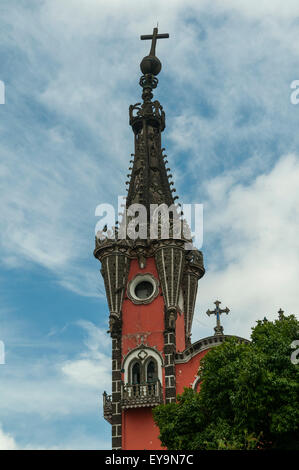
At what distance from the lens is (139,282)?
159 ft

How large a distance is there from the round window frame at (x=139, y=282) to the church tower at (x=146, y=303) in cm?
7

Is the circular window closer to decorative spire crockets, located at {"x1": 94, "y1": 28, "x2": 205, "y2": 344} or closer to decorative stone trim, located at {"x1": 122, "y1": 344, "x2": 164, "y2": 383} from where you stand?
decorative spire crockets, located at {"x1": 94, "y1": 28, "x2": 205, "y2": 344}

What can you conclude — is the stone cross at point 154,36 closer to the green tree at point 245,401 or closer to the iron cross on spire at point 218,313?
the iron cross on spire at point 218,313

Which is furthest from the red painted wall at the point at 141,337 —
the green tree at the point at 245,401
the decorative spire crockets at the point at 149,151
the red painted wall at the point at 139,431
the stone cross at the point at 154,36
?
the stone cross at the point at 154,36

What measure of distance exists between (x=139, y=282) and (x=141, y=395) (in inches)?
332

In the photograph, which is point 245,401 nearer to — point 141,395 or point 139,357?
point 141,395

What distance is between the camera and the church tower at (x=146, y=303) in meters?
43.8

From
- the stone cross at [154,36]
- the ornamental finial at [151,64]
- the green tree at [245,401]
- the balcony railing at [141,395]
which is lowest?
the green tree at [245,401]

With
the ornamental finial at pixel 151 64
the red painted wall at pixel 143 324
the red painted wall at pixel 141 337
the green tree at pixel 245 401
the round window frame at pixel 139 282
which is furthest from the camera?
the ornamental finial at pixel 151 64

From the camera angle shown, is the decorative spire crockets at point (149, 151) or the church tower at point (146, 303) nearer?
the church tower at point (146, 303)

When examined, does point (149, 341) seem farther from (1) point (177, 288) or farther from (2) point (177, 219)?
(2) point (177, 219)

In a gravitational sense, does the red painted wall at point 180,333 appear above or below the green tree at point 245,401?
above
